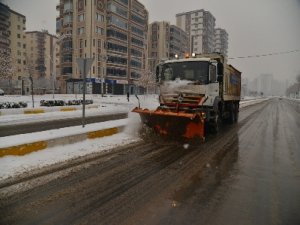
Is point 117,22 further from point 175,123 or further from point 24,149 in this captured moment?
point 24,149

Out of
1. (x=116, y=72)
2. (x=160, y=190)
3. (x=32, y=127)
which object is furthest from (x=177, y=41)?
(x=160, y=190)

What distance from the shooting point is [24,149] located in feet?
24.6

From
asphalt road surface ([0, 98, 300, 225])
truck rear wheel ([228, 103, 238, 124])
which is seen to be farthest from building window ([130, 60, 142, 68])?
asphalt road surface ([0, 98, 300, 225])

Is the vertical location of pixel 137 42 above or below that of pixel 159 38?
below

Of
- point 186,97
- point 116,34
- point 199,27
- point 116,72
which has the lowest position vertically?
point 186,97

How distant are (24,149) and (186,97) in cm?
600

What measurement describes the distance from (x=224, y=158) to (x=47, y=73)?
120976 millimetres

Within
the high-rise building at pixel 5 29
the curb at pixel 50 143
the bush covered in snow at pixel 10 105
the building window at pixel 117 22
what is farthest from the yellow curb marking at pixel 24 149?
the high-rise building at pixel 5 29

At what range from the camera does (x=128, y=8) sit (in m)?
76.5

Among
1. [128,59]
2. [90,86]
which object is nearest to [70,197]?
[90,86]

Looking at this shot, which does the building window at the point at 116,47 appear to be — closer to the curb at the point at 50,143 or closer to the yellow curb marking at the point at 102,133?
the yellow curb marking at the point at 102,133

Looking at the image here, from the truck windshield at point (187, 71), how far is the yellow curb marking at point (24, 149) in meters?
5.70

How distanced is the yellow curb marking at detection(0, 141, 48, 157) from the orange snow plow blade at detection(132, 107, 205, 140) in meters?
4.10

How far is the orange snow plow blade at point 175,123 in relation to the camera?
32.6ft
